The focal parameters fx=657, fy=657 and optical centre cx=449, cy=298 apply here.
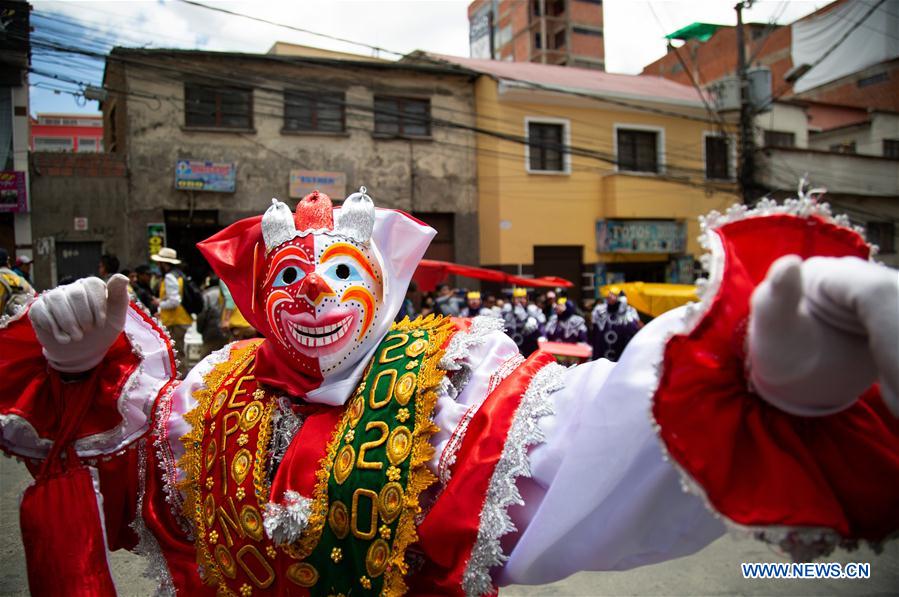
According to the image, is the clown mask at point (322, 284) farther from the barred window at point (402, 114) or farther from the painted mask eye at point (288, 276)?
the barred window at point (402, 114)

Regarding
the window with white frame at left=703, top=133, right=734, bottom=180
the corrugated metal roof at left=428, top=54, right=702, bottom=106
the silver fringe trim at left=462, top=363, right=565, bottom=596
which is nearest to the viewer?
the silver fringe trim at left=462, top=363, right=565, bottom=596

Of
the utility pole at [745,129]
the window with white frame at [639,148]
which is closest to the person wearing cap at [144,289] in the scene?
the utility pole at [745,129]

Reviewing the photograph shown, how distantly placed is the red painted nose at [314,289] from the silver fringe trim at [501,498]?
601 mm

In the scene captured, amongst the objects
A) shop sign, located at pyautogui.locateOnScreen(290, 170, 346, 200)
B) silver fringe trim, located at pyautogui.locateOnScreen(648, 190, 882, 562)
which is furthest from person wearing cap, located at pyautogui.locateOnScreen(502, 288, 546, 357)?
silver fringe trim, located at pyautogui.locateOnScreen(648, 190, 882, 562)

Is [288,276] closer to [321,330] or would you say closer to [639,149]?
[321,330]

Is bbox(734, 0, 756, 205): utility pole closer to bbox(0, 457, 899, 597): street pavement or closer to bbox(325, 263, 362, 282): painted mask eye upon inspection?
bbox(0, 457, 899, 597): street pavement

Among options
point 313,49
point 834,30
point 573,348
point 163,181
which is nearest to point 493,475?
point 573,348

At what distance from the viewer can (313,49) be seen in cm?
1495

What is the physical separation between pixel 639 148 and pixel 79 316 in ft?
55.0

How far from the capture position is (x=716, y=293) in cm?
107

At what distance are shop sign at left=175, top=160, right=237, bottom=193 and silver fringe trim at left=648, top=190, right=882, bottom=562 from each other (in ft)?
43.4

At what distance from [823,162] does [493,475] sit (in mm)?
19932

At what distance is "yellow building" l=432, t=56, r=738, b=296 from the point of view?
15.4 m

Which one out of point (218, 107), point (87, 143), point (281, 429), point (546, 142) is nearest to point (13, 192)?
point (218, 107)
